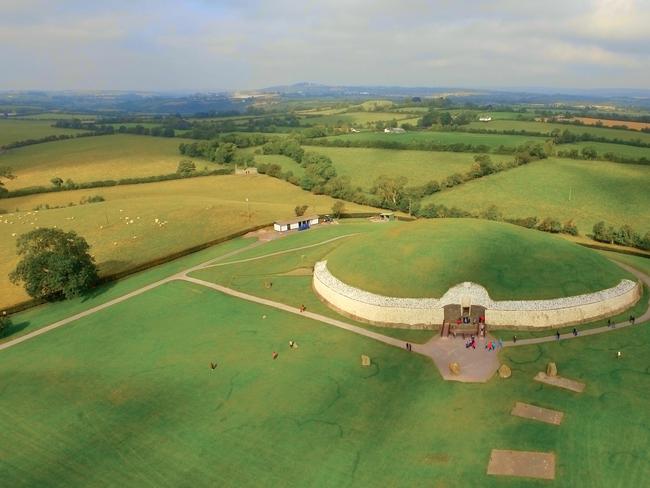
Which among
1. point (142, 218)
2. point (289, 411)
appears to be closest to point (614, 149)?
point (142, 218)

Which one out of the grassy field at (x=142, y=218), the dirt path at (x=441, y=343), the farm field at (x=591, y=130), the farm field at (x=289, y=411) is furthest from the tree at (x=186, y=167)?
the farm field at (x=591, y=130)

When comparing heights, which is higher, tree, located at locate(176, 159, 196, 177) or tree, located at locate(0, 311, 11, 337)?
tree, located at locate(176, 159, 196, 177)

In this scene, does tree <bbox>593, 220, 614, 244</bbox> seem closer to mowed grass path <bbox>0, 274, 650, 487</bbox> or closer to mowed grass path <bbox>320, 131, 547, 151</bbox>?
mowed grass path <bbox>0, 274, 650, 487</bbox>

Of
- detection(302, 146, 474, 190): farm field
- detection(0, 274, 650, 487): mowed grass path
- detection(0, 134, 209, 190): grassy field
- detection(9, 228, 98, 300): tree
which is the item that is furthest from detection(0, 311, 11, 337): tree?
detection(302, 146, 474, 190): farm field

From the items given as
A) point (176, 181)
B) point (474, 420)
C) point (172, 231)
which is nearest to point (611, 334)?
point (474, 420)

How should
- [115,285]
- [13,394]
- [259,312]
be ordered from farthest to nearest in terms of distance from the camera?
1. [115,285]
2. [259,312]
3. [13,394]

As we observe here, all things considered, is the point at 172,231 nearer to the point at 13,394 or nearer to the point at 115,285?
the point at 115,285
